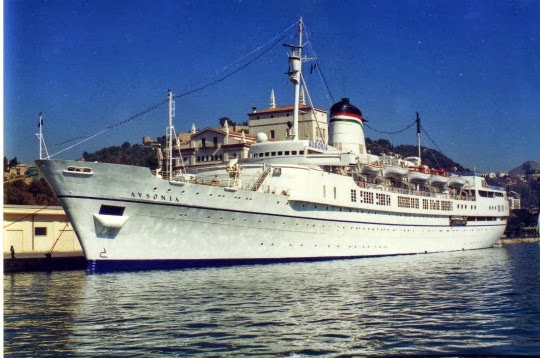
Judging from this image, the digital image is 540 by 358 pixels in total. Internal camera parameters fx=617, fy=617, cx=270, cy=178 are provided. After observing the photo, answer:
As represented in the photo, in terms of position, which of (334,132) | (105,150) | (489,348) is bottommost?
(489,348)

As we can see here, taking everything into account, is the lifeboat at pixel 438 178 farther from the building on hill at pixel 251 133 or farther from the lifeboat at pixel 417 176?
the building on hill at pixel 251 133

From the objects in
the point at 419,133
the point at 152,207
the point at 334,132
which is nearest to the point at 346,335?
the point at 152,207

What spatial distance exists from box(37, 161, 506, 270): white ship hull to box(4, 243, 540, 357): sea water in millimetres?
2788

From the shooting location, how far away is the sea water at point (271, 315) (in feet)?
34.0

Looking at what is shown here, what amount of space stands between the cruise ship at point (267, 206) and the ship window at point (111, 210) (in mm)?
40

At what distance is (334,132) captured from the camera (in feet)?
136

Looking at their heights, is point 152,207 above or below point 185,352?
above

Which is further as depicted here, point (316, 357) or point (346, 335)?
point (346, 335)

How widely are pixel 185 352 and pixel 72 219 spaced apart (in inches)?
623

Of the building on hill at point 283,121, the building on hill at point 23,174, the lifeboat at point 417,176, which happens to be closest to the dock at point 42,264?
the building on hill at point 23,174

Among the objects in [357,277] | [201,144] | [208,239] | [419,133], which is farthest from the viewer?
[419,133]

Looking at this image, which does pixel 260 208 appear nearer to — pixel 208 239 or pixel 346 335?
pixel 208 239

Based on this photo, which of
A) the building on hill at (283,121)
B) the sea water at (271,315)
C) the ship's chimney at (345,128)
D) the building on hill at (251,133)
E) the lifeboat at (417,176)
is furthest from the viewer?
the building on hill at (283,121)

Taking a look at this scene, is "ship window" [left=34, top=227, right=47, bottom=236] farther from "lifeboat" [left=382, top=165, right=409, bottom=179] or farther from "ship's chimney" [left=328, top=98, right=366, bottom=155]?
"lifeboat" [left=382, top=165, right=409, bottom=179]
